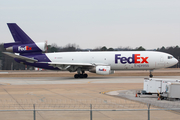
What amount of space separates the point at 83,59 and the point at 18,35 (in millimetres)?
12416

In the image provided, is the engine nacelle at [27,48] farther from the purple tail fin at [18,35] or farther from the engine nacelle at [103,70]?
the engine nacelle at [103,70]

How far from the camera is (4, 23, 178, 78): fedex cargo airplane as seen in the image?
40.9 m

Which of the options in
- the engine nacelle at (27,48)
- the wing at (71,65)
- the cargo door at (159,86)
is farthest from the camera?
the engine nacelle at (27,48)

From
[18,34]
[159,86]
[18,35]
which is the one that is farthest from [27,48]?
[159,86]

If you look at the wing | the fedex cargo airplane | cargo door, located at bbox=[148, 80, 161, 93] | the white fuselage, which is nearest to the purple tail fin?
the fedex cargo airplane

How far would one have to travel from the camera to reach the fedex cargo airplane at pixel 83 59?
134ft

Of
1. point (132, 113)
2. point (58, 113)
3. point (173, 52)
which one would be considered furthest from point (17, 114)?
point (173, 52)

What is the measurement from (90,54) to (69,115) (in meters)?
31.8

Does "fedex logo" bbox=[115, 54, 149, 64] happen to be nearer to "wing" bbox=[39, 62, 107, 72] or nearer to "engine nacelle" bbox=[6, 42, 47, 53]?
"wing" bbox=[39, 62, 107, 72]

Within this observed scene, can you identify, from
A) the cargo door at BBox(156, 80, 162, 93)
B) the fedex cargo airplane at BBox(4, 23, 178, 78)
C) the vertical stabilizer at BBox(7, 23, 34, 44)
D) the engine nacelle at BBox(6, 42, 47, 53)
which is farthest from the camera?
the engine nacelle at BBox(6, 42, 47, 53)

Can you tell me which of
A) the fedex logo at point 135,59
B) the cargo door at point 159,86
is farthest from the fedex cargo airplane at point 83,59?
the cargo door at point 159,86

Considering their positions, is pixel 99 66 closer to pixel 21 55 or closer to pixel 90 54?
pixel 90 54

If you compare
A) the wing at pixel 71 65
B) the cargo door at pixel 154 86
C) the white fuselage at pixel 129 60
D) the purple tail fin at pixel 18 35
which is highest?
the purple tail fin at pixel 18 35

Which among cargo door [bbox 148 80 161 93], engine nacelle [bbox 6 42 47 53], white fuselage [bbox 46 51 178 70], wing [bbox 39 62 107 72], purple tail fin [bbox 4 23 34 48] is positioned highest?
purple tail fin [bbox 4 23 34 48]
